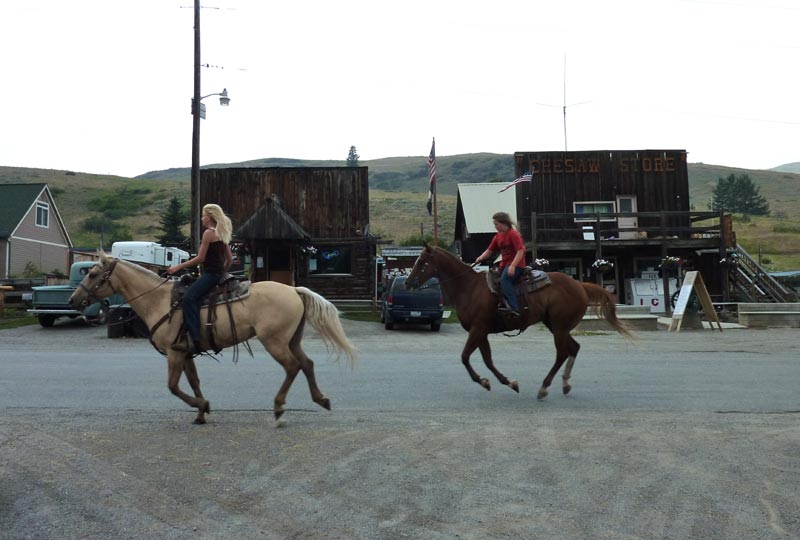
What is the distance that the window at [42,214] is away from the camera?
41.9 meters

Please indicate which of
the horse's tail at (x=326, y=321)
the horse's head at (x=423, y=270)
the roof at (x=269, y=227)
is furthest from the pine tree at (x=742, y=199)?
the horse's tail at (x=326, y=321)

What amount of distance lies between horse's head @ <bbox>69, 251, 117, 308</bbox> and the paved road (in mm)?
1325

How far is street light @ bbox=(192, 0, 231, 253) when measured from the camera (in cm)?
2003

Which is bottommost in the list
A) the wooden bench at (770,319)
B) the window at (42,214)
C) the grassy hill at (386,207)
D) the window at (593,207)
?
the wooden bench at (770,319)

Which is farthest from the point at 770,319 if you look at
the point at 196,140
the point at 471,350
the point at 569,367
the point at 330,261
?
the point at 196,140

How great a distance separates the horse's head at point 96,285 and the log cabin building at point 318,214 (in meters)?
22.3

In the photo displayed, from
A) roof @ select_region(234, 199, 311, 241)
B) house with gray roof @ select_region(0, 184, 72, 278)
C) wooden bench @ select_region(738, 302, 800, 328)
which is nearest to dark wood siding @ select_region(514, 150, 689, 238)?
wooden bench @ select_region(738, 302, 800, 328)

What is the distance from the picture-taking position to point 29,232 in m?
40.7

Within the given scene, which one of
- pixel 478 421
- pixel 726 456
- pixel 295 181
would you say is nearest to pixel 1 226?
pixel 295 181

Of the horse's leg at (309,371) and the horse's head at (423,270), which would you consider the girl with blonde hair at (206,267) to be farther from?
the horse's head at (423,270)

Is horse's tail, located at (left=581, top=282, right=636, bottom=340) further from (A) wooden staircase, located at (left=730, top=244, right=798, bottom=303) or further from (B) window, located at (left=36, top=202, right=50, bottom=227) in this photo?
(B) window, located at (left=36, top=202, right=50, bottom=227)

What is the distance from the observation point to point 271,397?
837 cm

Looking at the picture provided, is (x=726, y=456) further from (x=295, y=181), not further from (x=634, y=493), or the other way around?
(x=295, y=181)

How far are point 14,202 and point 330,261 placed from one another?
2385cm
